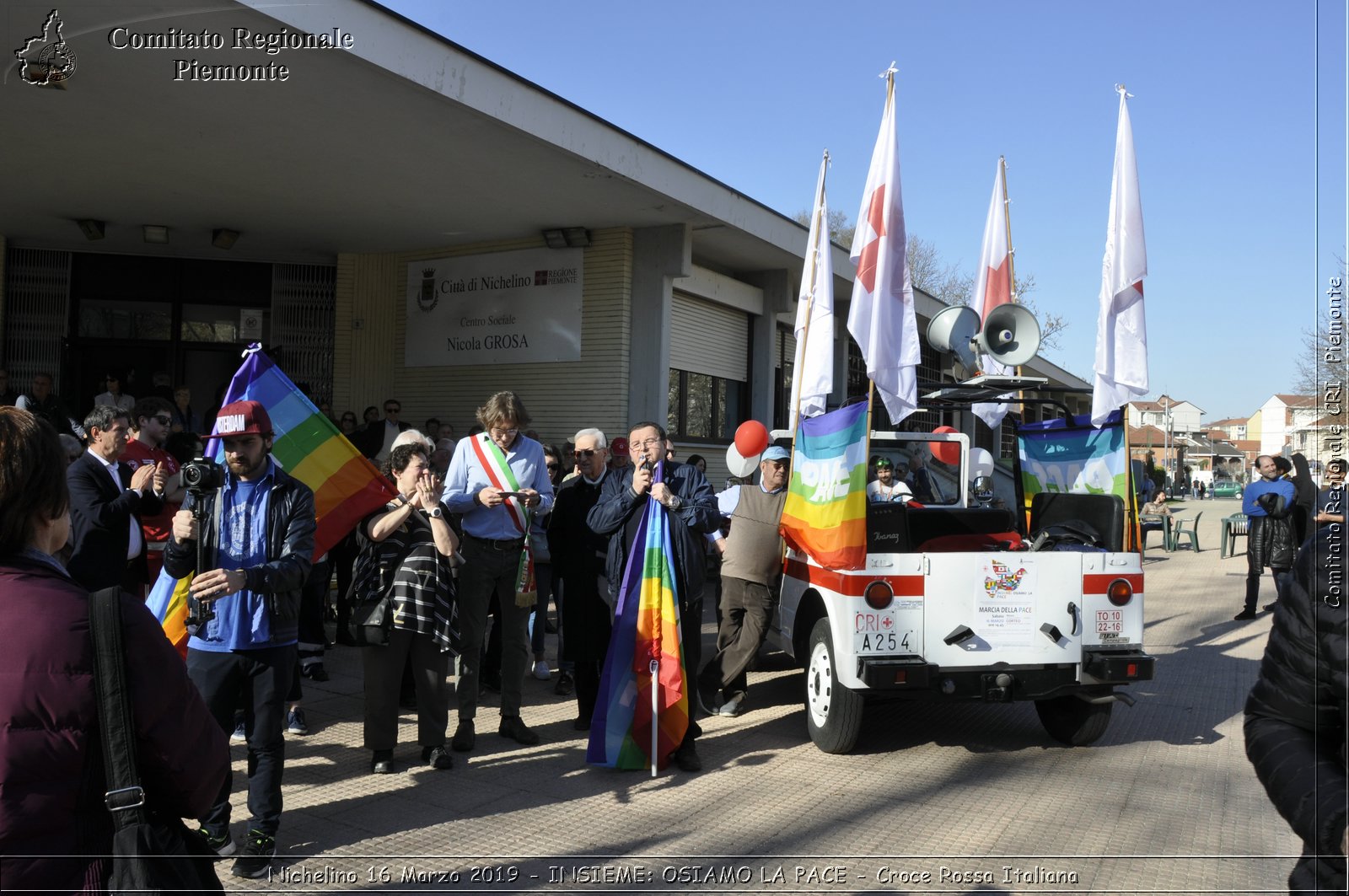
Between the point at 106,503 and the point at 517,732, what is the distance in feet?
8.97

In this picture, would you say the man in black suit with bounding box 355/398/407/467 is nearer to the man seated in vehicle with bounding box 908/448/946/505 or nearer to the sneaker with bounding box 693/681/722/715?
the man seated in vehicle with bounding box 908/448/946/505

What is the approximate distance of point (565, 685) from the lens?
25.7 feet

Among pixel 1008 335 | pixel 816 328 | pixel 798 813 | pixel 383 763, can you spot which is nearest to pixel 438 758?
pixel 383 763

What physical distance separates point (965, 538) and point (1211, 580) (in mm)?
13096

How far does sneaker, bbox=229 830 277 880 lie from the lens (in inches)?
164

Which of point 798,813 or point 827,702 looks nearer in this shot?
point 798,813

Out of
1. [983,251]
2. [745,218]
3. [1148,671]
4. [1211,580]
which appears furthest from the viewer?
[1211,580]

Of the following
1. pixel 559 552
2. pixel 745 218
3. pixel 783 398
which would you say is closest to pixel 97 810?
pixel 559 552

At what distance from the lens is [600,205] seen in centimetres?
1304

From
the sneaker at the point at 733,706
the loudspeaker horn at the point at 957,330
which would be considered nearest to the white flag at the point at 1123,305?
the loudspeaker horn at the point at 957,330

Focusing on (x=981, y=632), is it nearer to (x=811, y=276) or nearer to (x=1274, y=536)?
(x=811, y=276)

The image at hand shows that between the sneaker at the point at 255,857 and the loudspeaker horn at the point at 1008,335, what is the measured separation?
5553mm

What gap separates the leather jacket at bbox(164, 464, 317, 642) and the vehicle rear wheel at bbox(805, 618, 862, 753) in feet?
10.5

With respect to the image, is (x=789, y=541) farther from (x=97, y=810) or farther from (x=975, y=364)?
(x=97, y=810)
